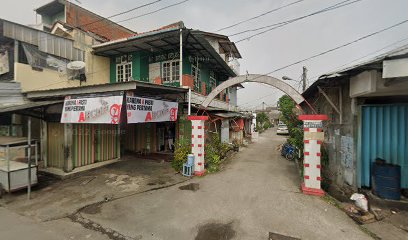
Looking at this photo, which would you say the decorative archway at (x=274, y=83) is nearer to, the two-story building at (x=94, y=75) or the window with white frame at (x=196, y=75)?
the two-story building at (x=94, y=75)

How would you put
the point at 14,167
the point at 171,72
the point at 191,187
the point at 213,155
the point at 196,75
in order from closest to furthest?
1. the point at 14,167
2. the point at 191,187
3. the point at 213,155
4. the point at 171,72
5. the point at 196,75

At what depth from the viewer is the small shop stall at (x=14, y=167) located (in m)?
6.52

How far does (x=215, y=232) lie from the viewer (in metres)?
4.30

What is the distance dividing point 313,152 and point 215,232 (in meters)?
4.25

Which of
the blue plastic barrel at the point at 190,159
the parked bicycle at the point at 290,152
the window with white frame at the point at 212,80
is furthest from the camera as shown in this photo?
the window with white frame at the point at 212,80

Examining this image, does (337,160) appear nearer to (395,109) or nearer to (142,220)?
(395,109)

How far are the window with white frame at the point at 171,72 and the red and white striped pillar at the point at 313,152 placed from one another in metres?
8.57

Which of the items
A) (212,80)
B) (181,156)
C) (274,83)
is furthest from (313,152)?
(212,80)

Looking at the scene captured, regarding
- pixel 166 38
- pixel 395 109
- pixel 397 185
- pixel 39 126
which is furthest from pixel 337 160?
pixel 39 126

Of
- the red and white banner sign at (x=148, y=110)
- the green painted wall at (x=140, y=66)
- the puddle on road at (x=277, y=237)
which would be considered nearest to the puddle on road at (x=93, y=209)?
the red and white banner sign at (x=148, y=110)

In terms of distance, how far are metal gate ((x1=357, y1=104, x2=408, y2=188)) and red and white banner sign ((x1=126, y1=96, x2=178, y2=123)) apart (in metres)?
7.16

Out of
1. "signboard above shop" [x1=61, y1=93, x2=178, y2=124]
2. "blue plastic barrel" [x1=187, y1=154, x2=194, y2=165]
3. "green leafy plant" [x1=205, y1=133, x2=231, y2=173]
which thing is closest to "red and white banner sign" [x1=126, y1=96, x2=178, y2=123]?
"signboard above shop" [x1=61, y1=93, x2=178, y2=124]

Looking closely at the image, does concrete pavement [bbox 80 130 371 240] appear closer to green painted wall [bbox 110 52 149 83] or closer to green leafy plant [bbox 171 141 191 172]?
green leafy plant [bbox 171 141 191 172]

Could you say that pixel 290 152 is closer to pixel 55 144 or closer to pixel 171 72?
pixel 171 72
